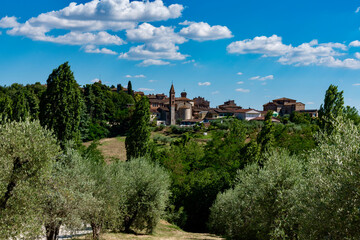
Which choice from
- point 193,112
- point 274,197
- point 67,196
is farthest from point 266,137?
point 193,112

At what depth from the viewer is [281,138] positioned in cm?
6009

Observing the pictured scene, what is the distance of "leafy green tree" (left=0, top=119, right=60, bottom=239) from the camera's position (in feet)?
49.7

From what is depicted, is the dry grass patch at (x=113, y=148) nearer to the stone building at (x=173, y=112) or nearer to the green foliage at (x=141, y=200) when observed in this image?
the green foliage at (x=141, y=200)

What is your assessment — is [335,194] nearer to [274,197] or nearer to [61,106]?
[274,197]

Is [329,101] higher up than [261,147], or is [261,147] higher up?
[329,101]

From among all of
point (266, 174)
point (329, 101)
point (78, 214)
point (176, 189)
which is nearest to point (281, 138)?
point (329, 101)

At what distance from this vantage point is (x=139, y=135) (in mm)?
45188

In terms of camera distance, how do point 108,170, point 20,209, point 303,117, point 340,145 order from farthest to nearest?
1. point 303,117
2. point 108,170
3. point 20,209
4. point 340,145

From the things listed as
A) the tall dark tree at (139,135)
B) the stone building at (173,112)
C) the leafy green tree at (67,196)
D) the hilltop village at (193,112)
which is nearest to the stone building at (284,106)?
the hilltop village at (193,112)

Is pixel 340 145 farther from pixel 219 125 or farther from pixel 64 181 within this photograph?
pixel 219 125

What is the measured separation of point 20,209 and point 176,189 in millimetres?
31325

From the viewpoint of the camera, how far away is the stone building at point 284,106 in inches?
6117

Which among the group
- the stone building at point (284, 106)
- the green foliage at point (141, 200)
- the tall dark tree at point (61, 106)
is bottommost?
the green foliage at point (141, 200)

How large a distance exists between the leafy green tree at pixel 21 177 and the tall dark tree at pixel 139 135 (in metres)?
28.5
